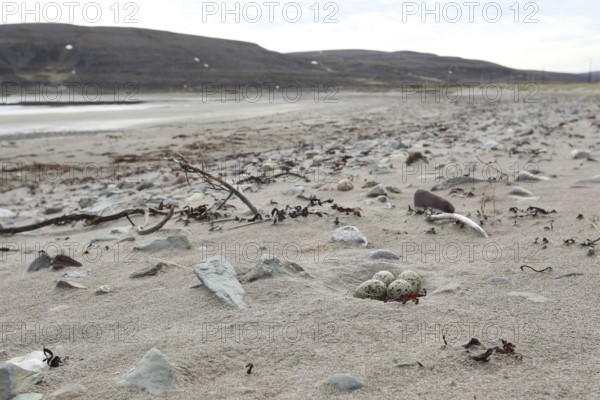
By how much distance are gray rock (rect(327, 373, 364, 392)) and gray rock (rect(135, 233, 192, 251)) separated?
5.81ft

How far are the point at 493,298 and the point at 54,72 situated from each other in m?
63.2

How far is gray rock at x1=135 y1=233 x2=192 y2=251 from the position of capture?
10.8 ft

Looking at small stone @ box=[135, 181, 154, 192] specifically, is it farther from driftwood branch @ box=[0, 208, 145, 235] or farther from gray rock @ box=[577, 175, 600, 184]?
gray rock @ box=[577, 175, 600, 184]

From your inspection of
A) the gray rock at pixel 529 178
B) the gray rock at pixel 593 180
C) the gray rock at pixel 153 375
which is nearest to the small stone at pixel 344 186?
the gray rock at pixel 529 178

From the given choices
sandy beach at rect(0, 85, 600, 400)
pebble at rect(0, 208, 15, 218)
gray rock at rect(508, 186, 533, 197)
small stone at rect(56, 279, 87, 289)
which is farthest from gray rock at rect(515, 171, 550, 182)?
pebble at rect(0, 208, 15, 218)

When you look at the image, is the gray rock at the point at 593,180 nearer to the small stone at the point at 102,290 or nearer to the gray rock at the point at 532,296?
the gray rock at the point at 532,296

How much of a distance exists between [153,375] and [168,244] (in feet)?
5.28

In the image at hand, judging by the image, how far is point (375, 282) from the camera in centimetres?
245

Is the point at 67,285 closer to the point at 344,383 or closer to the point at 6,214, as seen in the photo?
the point at 344,383

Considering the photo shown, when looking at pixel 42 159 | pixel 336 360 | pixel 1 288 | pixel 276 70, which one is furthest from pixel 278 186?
pixel 276 70

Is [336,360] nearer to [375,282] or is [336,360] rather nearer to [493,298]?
[375,282]

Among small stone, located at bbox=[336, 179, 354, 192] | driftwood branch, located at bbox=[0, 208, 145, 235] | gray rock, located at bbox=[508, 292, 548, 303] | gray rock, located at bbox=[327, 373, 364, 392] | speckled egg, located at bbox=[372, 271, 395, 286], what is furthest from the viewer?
small stone, located at bbox=[336, 179, 354, 192]

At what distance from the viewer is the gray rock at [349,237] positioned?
3227 mm

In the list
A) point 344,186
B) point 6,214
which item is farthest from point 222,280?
point 6,214
